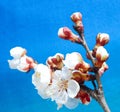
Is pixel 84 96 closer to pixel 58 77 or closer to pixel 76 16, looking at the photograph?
pixel 58 77

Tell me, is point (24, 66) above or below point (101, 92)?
above

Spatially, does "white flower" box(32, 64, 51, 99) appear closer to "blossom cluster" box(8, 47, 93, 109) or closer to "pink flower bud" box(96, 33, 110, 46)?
"blossom cluster" box(8, 47, 93, 109)

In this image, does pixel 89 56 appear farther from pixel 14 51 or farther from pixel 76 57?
pixel 14 51

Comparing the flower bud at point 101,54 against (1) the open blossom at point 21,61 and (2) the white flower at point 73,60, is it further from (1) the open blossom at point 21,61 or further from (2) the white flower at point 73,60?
(1) the open blossom at point 21,61

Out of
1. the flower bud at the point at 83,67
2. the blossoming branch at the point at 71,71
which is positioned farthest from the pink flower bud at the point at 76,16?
the flower bud at the point at 83,67

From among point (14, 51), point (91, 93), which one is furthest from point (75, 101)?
point (14, 51)

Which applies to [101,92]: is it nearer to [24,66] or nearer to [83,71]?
[83,71]

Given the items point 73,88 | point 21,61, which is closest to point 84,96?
point 73,88
